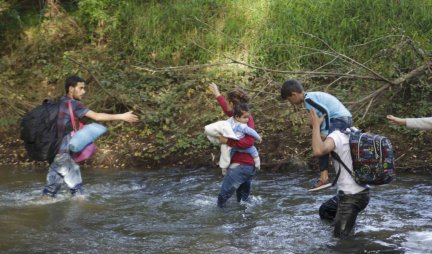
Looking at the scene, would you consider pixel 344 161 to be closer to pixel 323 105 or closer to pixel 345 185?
pixel 345 185

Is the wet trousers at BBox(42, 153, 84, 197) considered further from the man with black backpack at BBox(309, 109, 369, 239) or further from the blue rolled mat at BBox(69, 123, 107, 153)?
the man with black backpack at BBox(309, 109, 369, 239)

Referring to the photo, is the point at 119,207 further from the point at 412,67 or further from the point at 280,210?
the point at 412,67

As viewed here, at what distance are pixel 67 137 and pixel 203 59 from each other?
599cm

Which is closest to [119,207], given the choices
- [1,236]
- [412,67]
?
[1,236]

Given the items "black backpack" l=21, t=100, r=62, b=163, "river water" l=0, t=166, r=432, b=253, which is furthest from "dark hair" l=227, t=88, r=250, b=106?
"black backpack" l=21, t=100, r=62, b=163

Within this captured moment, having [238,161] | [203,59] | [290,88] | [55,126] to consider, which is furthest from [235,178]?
[203,59]

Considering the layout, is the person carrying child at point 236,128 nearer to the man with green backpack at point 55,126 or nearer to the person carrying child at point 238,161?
the person carrying child at point 238,161

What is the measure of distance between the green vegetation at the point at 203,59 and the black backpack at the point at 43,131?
302 cm

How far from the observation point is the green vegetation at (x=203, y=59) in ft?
37.4

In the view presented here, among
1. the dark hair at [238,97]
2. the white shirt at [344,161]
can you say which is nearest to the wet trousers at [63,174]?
the dark hair at [238,97]

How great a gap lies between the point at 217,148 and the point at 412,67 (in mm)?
3904

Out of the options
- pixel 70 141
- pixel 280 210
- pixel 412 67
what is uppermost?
pixel 412 67

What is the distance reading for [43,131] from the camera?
27.2ft

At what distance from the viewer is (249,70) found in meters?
13.1
